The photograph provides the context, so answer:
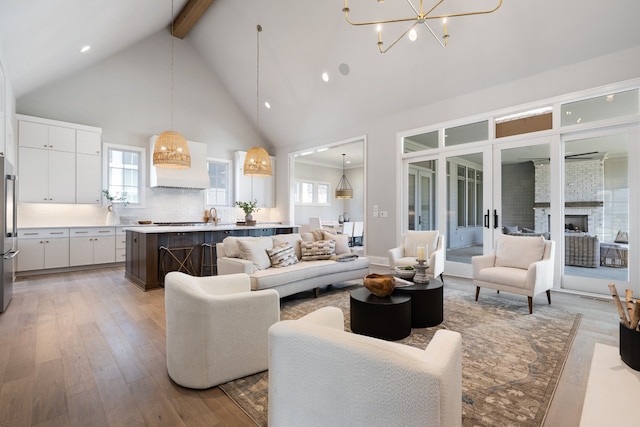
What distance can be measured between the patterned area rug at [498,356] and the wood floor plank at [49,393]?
3.02ft

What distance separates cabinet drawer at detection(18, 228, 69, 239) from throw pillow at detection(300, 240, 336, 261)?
4703 mm

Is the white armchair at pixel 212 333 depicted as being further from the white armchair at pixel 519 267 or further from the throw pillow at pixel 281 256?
the white armchair at pixel 519 267

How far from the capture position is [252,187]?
9023mm

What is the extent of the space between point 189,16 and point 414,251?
6.71 m

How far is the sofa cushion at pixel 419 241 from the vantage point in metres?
5.01

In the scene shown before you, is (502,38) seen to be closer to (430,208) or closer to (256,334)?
(430,208)

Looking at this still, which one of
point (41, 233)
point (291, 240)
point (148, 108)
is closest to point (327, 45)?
point (291, 240)

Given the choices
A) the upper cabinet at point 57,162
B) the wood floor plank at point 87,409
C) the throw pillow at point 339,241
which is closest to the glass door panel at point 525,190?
the throw pillow at point 339,241

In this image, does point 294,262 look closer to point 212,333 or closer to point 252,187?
point 212,333

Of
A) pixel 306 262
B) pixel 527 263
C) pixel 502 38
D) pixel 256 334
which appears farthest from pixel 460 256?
pixel 256 334

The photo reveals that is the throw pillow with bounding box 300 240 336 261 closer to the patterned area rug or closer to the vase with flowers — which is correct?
the patterned area rug

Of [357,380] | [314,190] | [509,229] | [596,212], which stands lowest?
[357,380]

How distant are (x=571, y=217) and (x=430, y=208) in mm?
2158

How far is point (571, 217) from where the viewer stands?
446 centimetres
